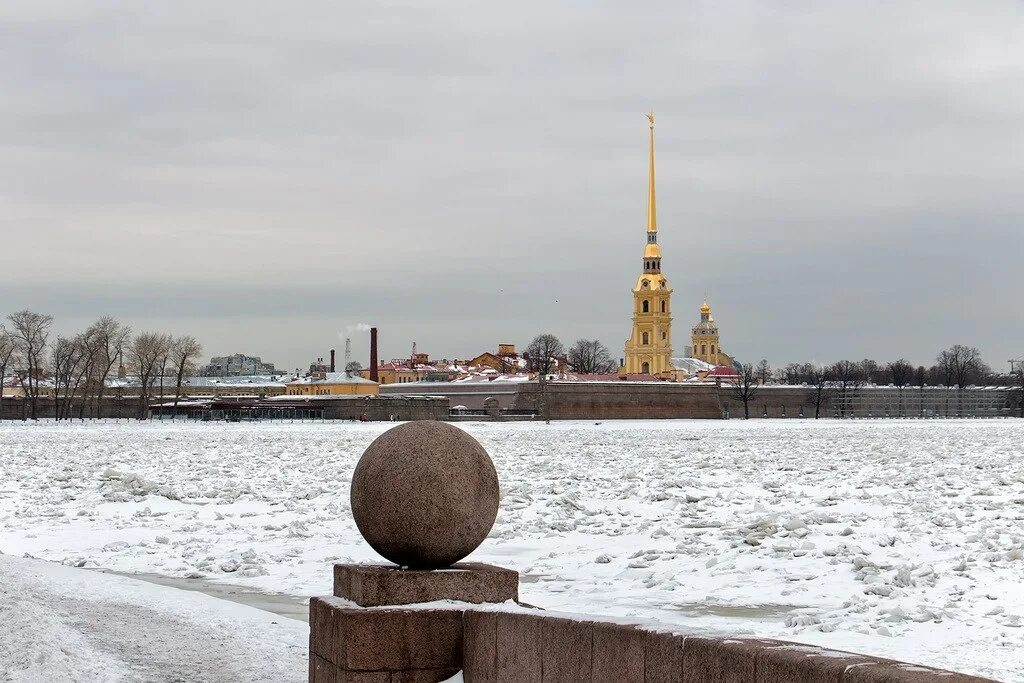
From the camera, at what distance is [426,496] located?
773cm

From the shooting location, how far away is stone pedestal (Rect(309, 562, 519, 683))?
7.48m

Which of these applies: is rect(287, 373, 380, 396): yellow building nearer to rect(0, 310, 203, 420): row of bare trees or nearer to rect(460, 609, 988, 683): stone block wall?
rect(0, 310, 203, 420): row of bare trees

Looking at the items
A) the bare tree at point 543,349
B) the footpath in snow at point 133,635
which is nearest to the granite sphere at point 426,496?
the footpath in snow at point 133,635

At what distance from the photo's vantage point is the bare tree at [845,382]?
5561 inches

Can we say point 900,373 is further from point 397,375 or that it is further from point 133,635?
point 133,635

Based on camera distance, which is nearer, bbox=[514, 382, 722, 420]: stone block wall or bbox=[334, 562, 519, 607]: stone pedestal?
bbox=[334, 562, 519, 607]: stone pedestal

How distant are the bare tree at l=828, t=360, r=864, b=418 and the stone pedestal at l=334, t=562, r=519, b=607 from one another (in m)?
137

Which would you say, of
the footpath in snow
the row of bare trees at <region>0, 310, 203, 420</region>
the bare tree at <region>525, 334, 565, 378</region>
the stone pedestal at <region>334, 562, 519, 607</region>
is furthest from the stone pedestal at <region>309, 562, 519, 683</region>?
the bare tree at <region>525, 334, 565, 378</region>

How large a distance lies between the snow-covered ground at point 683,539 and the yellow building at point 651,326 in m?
147

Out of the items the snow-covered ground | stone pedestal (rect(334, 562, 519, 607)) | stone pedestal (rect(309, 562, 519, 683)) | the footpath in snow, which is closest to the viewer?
stone pedestal (rect(309, 562, 519, 683))

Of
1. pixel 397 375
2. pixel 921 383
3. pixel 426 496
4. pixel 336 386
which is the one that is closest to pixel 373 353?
pixel 336 386

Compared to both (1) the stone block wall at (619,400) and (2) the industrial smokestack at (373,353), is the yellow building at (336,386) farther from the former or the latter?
(1) the stone block wall at (619,400)

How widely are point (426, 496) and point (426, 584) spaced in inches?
20.9

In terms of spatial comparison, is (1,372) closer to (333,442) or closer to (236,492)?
(333,442)
